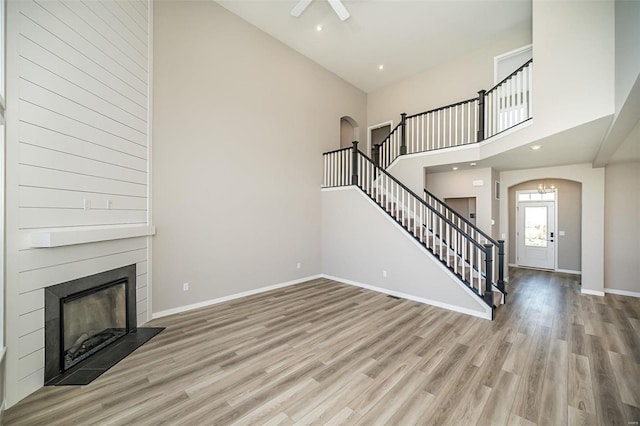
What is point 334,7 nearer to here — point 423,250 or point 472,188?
point 423,250

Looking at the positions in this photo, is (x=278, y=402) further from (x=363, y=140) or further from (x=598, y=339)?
(x=363, y=140)

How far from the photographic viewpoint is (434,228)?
4.58m

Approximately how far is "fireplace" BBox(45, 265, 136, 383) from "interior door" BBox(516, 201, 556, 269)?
32.3ft

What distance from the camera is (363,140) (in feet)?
26.9

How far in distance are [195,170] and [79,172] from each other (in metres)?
1.66

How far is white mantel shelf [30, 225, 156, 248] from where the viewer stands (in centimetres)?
223

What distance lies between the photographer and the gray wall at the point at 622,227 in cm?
508

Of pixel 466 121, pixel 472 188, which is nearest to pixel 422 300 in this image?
pixel 472 188

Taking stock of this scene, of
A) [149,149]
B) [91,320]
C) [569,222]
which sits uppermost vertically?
[149,149]

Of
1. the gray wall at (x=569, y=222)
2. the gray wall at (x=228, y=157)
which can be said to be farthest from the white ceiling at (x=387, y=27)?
the gray wall at (x=569, y=222)

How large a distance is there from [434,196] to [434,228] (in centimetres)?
107

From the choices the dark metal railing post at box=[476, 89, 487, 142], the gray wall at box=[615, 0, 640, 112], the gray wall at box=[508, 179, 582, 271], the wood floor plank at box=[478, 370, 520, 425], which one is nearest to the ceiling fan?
the dark metal railing post at box=[476, 89, 487, 142]

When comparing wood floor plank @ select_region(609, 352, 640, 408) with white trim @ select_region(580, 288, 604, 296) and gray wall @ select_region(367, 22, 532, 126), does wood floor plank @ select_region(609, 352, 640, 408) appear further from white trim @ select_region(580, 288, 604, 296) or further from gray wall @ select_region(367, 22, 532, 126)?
gray wall @ select_region(367, 22, 532, 126)

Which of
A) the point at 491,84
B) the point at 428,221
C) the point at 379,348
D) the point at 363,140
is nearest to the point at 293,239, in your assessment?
the point at 428,221
